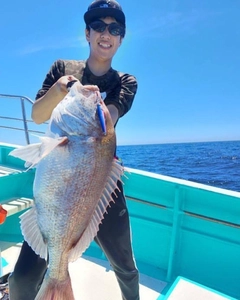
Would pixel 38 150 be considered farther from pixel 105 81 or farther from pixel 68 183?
pixel 105 81

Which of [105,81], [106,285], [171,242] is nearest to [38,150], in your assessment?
[105,81]

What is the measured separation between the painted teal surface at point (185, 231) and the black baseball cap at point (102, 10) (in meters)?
1.79

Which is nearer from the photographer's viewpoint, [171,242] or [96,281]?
[96,281]

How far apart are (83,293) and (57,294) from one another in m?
1.64

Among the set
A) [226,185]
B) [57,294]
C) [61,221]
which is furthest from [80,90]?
[226,185]

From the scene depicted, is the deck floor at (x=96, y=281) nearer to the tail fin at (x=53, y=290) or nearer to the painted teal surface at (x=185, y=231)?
the painted teal surface at (x=185, y=231)

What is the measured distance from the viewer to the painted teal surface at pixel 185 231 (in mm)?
3316

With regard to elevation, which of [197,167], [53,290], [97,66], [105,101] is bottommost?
[197,167]

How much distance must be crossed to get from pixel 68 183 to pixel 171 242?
2.26 m

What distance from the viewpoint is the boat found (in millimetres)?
3299

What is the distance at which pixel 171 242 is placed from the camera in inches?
140

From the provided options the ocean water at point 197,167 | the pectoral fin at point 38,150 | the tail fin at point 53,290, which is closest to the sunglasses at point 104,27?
the pectoral fin at point 38,150

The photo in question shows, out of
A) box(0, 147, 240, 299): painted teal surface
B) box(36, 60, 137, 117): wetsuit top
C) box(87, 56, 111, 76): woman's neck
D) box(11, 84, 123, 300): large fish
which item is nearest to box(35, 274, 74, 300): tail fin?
box(11, 84, 123, 300): large fish

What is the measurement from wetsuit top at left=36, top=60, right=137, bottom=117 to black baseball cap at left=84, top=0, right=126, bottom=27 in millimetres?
337
